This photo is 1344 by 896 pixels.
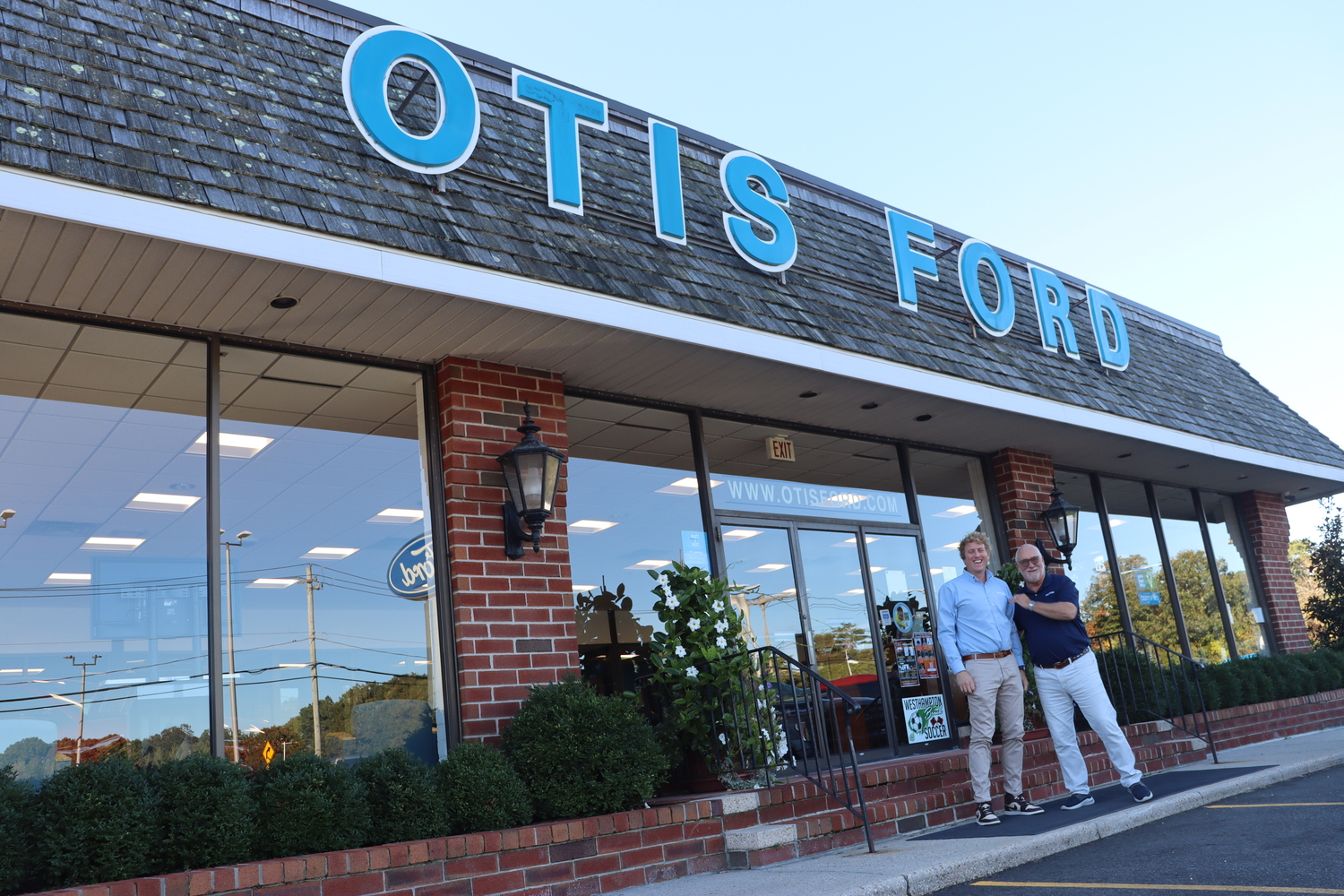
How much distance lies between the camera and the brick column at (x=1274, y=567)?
13586 mm

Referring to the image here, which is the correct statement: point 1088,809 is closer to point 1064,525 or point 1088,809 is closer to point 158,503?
point 1064,525

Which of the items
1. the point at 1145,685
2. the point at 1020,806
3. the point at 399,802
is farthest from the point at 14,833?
the point at 1145,685

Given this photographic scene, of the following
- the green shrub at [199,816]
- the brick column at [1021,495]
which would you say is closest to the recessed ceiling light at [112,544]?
the green shrub at [199,816]

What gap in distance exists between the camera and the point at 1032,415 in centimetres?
896

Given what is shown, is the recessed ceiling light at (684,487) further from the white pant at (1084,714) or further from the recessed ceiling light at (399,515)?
the white pant at (1084,714)

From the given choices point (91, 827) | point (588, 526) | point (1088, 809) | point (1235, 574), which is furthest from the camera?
point (1235, 574)

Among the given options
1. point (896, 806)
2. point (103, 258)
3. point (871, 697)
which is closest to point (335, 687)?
point (103, 258)

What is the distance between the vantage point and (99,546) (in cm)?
551

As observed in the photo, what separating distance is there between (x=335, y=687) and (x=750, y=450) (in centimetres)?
401

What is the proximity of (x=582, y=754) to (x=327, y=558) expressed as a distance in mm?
2044

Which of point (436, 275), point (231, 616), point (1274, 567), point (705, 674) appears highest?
point (436, 275)

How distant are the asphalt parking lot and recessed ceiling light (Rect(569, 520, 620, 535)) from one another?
3.63m

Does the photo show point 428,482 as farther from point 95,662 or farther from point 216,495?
point 95,662

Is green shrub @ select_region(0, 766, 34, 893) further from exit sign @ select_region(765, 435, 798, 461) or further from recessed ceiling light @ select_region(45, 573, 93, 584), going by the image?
exit sign @ select_region(765, 435, 798, 461)
